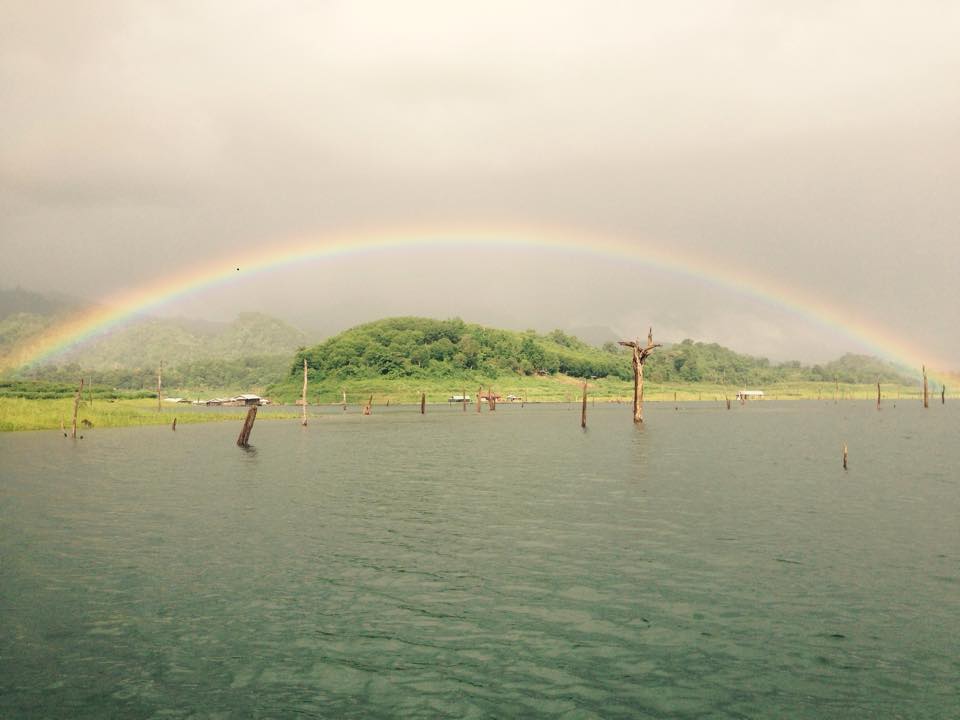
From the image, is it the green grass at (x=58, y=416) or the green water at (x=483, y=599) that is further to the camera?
the green grass at (x=58, y=416)

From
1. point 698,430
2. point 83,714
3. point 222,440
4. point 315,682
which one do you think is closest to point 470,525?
point 315,682

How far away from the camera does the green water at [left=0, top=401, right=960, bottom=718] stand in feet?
43.7

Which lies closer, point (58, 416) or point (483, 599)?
point (483, 599)

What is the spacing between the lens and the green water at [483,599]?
524 inches

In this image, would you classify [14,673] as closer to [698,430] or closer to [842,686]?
[842,686]

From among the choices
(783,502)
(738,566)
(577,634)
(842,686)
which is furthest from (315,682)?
(783,502)

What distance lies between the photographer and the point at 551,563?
918 inches

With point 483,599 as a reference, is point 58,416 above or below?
above

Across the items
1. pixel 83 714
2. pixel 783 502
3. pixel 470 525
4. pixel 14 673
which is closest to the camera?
pixel 83 714

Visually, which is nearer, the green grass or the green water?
the green water

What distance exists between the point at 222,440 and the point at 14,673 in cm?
7355

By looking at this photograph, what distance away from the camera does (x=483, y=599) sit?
19.4m

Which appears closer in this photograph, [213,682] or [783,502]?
[213,682]

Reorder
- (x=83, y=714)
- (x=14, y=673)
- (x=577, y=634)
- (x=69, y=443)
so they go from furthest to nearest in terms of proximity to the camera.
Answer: (x=69, y=443) < (x=577, y=634) < (x=14, y=673) < (x=83, y=714)
